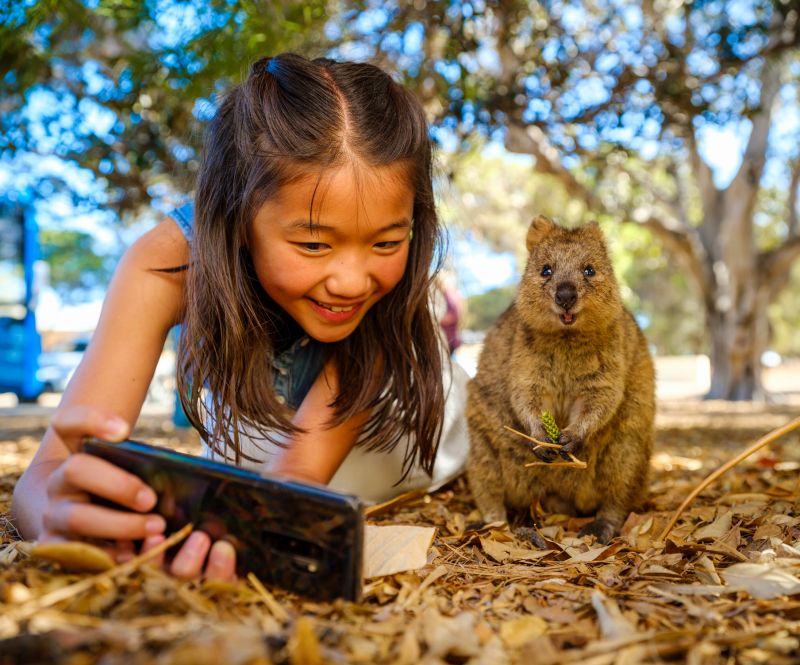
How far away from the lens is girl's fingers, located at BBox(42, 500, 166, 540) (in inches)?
58.0

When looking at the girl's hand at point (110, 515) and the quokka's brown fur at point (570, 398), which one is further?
the quokka's brown fur at point (570, 398)

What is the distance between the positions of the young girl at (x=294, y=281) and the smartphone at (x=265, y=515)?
59 cm

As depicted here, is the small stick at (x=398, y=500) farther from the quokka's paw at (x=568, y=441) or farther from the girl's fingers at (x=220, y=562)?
the girl's fingers at (x=220, y=562)

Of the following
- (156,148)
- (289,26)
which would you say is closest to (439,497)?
(289,26)

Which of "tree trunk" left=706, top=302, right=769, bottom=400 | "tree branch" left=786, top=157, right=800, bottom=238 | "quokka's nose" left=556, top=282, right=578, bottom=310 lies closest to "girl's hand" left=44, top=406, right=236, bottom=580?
"quokka's nose" left=556, top=282, right=578, bottom=310

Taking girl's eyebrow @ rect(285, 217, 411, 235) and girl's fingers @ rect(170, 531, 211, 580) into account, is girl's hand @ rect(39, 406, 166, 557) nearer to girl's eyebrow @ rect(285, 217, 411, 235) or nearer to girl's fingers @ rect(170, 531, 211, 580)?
girl's fingers @ rect(170, 531, 211, 580)

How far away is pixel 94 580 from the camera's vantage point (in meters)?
1.30

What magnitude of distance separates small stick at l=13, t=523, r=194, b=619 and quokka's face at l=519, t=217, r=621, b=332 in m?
1.51

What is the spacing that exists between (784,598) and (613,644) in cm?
49

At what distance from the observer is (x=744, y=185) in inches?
404

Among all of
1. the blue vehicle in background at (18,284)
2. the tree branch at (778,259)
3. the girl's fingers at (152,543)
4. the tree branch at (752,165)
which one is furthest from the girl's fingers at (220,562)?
the tree branch at (778,259)

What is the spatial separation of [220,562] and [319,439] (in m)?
1.12

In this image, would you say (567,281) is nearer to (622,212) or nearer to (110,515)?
(110,515)

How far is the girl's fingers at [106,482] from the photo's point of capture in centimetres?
149
